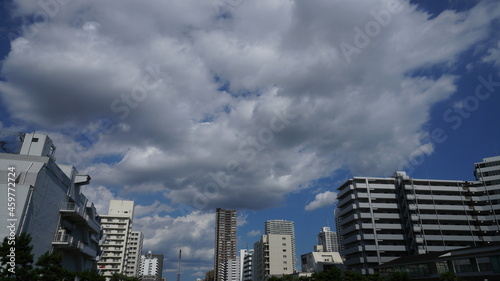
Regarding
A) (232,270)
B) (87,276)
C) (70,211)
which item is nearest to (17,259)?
(87,276)

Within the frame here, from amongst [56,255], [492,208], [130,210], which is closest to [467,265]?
[492,208]

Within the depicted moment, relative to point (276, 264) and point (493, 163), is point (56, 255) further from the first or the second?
point (276, 264)

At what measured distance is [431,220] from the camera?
76.1 meters

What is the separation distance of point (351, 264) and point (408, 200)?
2047cm

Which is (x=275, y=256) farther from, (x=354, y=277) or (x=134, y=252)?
(x=354, y=277)

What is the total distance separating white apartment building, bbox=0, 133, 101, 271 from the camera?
2878cm

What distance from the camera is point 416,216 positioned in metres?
74.9

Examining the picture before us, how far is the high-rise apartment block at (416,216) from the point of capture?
73.8m

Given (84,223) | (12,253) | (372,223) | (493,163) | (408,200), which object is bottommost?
(12,253)

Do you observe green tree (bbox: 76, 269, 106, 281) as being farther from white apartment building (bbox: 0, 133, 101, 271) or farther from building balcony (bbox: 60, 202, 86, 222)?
building balcony (bbox: 60, 202, 86, 222)

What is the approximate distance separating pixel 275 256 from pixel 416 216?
64109 millimetres

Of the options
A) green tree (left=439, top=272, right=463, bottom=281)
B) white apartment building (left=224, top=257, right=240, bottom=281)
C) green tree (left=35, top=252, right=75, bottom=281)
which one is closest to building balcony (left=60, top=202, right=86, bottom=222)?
green tree (left=35, top=252, right=75, bottom=281)

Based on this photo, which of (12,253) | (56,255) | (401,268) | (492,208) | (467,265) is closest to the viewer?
(12,253)

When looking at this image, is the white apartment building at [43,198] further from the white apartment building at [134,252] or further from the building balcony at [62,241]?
the white apartment building at [134,252]
